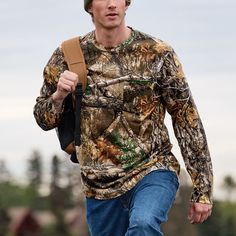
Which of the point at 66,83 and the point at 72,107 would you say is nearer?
the point at 66,83

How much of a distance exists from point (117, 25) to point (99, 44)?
0.85 feet

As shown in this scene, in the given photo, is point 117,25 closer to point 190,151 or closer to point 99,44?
point 99,44

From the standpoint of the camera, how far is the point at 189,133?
10.1 metres

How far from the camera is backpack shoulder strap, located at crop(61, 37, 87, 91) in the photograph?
991cm

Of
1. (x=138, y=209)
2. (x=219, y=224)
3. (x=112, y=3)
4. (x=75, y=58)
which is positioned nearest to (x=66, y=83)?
(x=75, y=58)

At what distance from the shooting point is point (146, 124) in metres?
9.92

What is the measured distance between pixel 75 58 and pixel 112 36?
31 centimetres

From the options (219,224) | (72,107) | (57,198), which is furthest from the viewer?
(219,224)

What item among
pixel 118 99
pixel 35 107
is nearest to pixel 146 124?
pixel 118 99

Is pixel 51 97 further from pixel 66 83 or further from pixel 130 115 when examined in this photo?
pixel 130 115

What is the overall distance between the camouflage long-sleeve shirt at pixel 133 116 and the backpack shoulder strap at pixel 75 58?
0.06 meters

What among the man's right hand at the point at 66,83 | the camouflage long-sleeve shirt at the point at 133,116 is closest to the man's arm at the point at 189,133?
the camouflage long-sleeve shirt at the point at 133,116

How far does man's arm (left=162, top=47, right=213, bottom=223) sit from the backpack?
59 cm

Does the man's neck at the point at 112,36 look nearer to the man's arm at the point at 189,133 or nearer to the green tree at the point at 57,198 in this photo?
the man's arm at the point at 189,133
